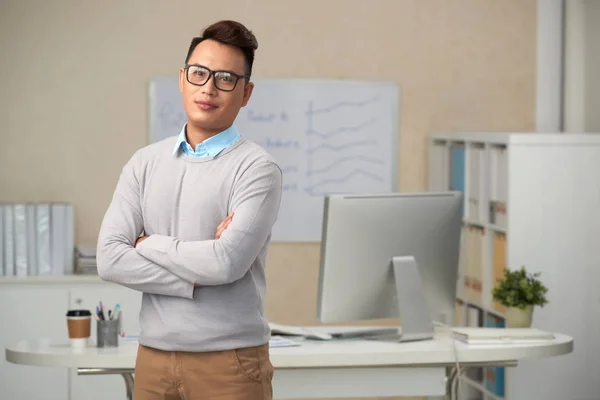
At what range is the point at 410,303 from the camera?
340 cm

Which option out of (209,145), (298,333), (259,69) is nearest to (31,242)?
(259,69)

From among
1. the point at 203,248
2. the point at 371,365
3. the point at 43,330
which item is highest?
the point at 203,248

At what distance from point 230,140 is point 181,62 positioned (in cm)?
304

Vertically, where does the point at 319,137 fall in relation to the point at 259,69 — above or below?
below

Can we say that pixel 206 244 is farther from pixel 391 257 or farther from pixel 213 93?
pixel 391 257

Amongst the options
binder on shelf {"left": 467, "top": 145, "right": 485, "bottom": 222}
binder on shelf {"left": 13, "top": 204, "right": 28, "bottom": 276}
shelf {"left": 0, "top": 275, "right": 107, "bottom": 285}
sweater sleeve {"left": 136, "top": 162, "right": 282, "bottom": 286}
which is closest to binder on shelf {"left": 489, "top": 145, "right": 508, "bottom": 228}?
binder on shelf {"left": 467, "top": 145, "right": 485, "bottom": 222}

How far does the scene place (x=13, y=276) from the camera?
15.7ft

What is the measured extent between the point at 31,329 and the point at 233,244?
2850 millimetres

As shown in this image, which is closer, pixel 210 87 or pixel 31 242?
pixel 210 87

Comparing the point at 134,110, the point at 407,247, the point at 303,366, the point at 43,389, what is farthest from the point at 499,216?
the point at 43,389

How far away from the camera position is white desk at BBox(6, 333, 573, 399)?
126 inches

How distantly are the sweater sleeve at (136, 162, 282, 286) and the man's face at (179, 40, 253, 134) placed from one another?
0.14 metres

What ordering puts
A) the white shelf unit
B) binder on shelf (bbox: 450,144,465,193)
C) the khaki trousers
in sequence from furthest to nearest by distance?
binder on shelf (bbox: 450,144,465,193)
the white shelf unit
the khaki trousers

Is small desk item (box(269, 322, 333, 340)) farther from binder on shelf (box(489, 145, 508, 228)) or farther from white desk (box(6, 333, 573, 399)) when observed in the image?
binder on shelf (box(489, 145, 508, 228))
